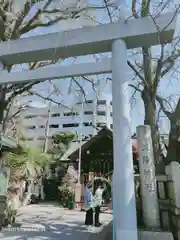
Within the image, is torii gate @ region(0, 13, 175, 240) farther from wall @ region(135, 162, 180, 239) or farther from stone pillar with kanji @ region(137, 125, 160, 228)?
wall @ region(135, 162, 180, 239)

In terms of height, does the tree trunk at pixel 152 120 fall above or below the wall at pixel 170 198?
above

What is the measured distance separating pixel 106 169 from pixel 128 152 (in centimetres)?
1324

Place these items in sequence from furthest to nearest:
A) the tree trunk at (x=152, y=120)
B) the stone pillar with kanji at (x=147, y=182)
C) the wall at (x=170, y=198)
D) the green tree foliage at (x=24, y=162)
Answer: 1. the green tree foliage at (x=24, y=162)
2. the tree trunk at (x=152, y=120)
3. the wall at (x=170, y=198)
4. the stone pillar with kanji at (x=147, y=182)

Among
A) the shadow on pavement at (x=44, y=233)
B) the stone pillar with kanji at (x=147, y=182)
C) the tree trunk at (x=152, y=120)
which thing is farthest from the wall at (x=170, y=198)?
the shadow on pavement at (x=44, y=233)

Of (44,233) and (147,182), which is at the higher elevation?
(147,182)

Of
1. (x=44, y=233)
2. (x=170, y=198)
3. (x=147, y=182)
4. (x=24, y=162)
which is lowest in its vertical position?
(x=44, y=233)

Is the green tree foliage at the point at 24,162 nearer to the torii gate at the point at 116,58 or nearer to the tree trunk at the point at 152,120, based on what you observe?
the tree trunk at the point at 152,120

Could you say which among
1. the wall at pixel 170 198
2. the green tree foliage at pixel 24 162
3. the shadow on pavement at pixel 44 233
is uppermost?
the green tree foliage at pixel 24 162

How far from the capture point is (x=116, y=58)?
4.38m

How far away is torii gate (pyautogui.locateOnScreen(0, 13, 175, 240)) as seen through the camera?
12.5 ft

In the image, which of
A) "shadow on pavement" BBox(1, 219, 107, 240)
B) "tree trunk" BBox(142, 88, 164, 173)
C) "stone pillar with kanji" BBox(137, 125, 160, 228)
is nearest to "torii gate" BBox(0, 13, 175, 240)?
"stone pillar with kanji" BBox(137, 125, 160, 228)

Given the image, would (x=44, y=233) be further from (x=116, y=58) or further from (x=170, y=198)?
(x=116, y=58)

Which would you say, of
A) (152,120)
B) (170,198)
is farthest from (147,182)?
(152,120)

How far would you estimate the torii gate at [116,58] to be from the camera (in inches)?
150
